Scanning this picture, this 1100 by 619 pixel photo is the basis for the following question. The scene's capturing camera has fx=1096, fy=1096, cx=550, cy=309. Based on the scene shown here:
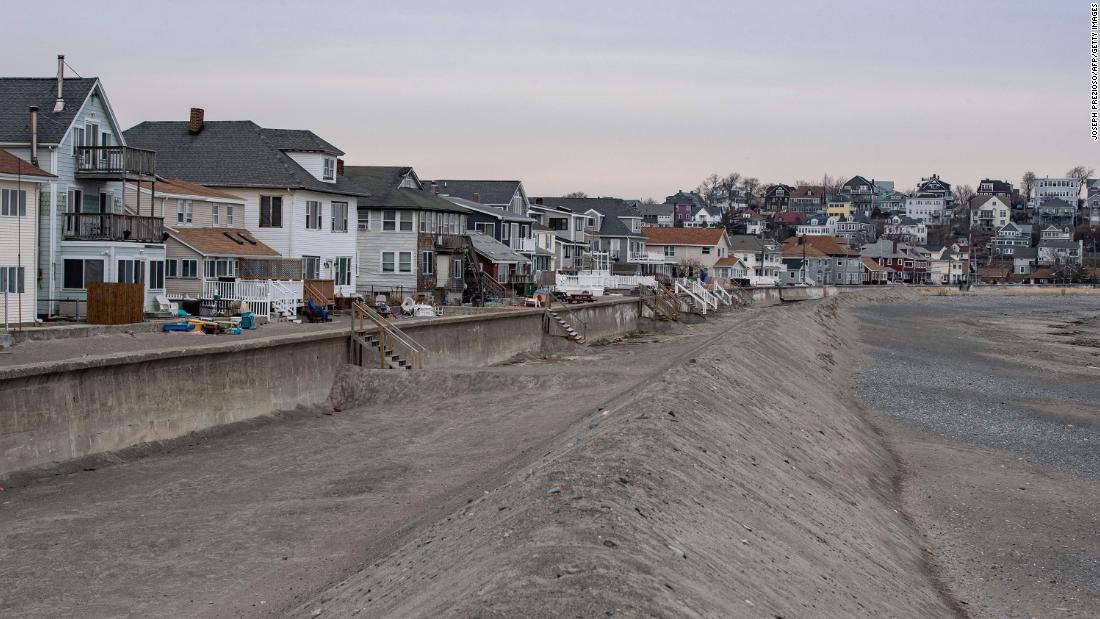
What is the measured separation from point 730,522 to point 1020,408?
22.5m

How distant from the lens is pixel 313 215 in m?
51.0

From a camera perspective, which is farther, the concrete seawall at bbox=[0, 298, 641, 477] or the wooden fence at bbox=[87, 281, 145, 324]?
the wooden fence at bbox=[87, 281, 145, 324]

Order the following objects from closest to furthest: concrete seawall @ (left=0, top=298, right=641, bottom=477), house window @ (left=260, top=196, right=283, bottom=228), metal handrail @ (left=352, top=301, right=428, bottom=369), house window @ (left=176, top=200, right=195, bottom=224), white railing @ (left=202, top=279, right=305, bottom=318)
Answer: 1. concrete seawall @ (left=0, top=298, right=641, bottom=477)
2. metal handrail @ (left=352, top=301, right=428, bottom=369)
3. white railing @ (left=202, top=279, right=305, bottom=318)
4. house window @ (left=176, top=200, right=195, bottom=224)
5. house window @ (left=260, top=196, right=283, bottom=228)

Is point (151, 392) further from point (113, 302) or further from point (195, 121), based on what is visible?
point (195, 121)

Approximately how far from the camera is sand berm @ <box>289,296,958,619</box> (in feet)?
30.1

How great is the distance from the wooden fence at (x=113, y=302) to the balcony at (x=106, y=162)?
19.8 ft

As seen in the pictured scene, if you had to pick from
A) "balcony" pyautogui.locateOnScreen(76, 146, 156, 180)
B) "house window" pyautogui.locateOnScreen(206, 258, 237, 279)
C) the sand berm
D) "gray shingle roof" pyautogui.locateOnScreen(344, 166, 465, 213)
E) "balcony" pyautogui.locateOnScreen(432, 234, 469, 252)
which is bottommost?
the sand berm

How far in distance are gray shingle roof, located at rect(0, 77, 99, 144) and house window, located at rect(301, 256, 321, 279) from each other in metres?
13.5

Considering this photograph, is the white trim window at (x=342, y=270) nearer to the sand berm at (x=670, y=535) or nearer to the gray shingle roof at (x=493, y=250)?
the gray shingle roof at (x=493, y=250)

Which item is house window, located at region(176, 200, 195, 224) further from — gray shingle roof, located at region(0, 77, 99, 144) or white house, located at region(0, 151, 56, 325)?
white house, located at region(0, 151, 56, 325)

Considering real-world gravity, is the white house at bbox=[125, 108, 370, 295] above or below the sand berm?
above

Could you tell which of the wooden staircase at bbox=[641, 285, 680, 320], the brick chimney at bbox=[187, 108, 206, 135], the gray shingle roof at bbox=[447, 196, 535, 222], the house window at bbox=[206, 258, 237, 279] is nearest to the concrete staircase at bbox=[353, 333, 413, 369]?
the house window at bbox=[206, 258, 237, 279]

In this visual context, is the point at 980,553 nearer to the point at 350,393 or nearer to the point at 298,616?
the point at 298,616

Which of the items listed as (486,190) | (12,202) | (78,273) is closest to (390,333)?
(12,202)
